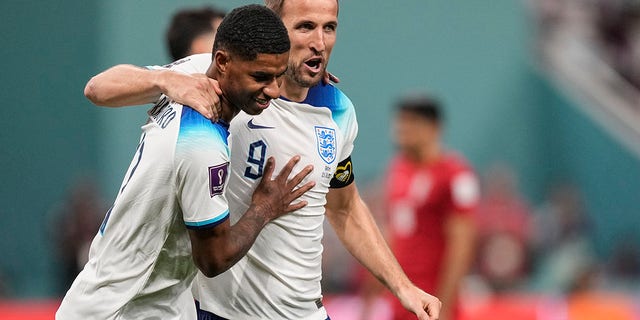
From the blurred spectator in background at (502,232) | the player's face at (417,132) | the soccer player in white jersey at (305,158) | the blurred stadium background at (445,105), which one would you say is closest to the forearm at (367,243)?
the soccer player in white jersey at (305,158)

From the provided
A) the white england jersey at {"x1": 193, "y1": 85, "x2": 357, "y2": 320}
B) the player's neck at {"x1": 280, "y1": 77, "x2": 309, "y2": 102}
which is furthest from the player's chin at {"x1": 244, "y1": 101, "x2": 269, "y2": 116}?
the player's neck at {"x1": 280, "y1": 77, "x2": 309, "y2": 102}

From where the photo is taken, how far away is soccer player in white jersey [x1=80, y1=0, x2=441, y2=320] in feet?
13.4

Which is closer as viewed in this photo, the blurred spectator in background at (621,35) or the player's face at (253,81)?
the player's face at (253,81)

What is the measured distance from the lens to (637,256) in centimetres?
1541

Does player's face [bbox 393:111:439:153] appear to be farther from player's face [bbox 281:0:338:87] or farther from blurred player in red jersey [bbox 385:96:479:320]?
player's face [bbox 281:0:338:87]

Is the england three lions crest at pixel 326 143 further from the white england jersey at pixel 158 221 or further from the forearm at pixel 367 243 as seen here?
the white england jersey at pixel 158 221

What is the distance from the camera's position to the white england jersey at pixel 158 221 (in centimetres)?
353

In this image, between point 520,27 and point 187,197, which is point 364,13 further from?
point 187,197

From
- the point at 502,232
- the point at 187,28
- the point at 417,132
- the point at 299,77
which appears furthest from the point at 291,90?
the point at 502,232

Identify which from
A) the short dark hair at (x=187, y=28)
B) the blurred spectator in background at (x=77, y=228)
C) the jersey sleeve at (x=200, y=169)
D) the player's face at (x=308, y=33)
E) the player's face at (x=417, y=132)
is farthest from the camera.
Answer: the blurred spectator in background at (x=77, y=228)

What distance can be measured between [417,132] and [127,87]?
4.31 metres

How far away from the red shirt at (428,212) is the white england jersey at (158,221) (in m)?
3.81

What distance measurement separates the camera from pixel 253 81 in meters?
3.58

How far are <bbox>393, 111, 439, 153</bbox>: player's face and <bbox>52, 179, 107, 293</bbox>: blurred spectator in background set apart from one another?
5579 mm
